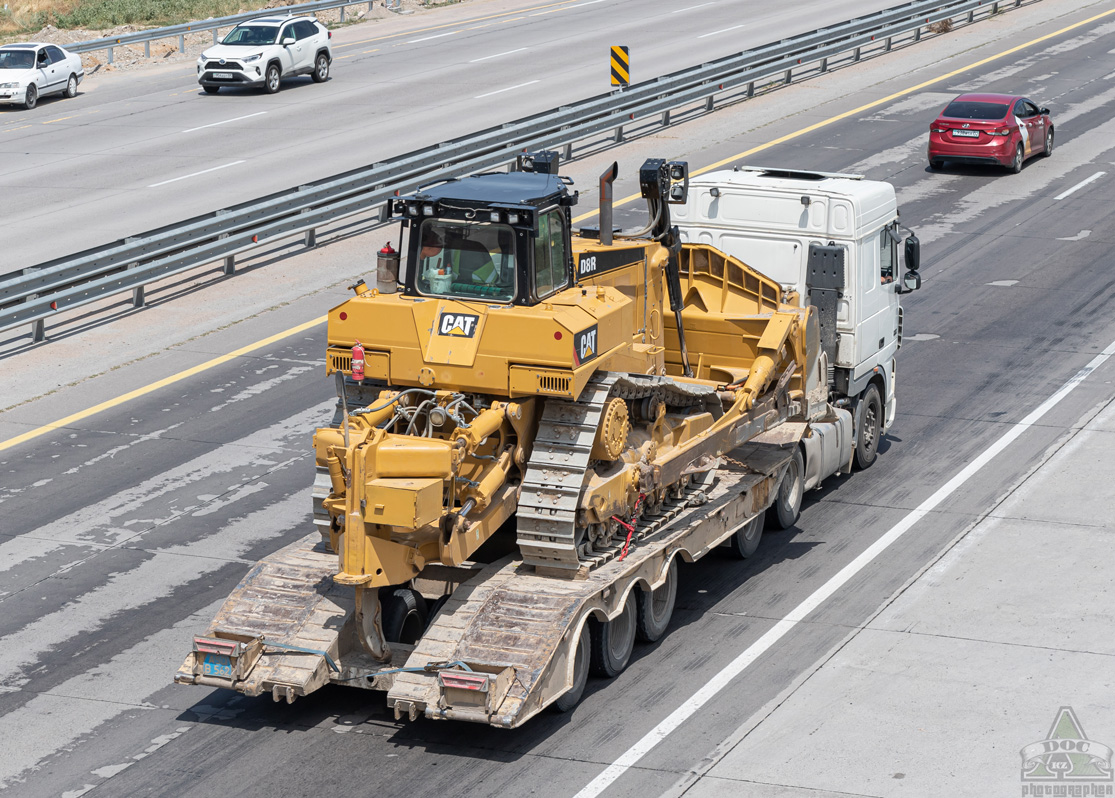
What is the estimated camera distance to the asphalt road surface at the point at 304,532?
1059cm

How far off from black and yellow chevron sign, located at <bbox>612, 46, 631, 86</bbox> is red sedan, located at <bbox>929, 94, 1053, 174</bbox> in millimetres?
6671

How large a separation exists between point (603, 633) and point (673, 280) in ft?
12.2

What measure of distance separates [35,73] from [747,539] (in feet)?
93.2

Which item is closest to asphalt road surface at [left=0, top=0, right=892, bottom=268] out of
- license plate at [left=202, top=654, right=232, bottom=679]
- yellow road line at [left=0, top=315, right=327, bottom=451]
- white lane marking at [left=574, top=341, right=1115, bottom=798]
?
yellow road line at [left=0, top=315, right=327, bottom=451]

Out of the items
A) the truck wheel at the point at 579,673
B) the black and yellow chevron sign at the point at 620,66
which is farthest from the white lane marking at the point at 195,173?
the truck wheel at the point at 579,673

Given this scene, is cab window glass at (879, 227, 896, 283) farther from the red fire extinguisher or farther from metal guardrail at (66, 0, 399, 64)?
metal guardrail at (66, 0, 399, 64)

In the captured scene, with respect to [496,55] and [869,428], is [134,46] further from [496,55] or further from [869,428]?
[869,428]

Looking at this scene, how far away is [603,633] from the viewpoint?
456 inches

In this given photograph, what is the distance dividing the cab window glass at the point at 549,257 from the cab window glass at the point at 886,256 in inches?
231

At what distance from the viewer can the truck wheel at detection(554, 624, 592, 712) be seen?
1116 centimetres

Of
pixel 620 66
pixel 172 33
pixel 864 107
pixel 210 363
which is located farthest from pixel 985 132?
pixel 172 33

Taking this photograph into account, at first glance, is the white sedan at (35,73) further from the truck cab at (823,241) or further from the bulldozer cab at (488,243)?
the bulldozer cab at (488,243)

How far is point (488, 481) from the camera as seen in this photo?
1126 cm

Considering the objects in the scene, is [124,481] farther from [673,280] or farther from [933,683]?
[933,683]
